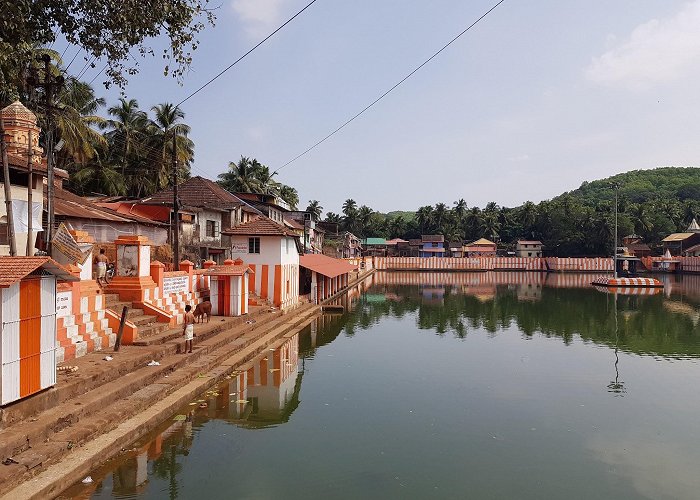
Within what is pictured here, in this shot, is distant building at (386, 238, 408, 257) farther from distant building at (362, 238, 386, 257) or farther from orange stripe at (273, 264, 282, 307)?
orange stripe at (273, 264, 282, 307)

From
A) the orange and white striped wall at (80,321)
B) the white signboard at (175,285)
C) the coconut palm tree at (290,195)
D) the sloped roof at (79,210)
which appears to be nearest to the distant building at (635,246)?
the coconut palm tree at (290,195)

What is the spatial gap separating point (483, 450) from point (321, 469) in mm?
2789

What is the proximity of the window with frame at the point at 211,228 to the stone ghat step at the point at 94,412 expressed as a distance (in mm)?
16014

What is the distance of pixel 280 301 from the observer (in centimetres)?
2258

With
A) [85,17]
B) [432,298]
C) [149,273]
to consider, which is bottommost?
[432,298]

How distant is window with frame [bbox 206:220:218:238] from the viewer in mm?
28984

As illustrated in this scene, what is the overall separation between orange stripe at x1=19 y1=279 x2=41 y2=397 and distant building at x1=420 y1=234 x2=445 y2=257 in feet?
259

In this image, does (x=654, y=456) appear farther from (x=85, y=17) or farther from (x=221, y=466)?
(x=85, y=17)

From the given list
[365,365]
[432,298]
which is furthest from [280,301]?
[432,298]

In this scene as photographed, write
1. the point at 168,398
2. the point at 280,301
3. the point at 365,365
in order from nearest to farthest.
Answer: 1. the point at 168,398
2. the point at 365,365
3. the point at 280,301

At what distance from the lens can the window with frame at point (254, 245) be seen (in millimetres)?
21938

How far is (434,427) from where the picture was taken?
954 cm

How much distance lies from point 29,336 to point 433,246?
79.4 meters

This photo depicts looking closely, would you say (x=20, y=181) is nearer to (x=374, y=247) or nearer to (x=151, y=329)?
(x=151, y=329)
